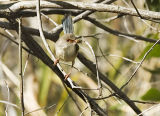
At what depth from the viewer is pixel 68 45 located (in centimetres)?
376

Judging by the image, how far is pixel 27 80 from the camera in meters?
6.48

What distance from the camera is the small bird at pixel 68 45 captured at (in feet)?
11.7

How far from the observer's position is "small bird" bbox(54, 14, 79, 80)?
3569mm

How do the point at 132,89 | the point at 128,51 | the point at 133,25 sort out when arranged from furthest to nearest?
1. the point at 133,25
2. the point at 128,51
3. the point at 132,89

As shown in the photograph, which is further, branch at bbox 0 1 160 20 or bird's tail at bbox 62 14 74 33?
bird's tail at bbox 62 14 74 33

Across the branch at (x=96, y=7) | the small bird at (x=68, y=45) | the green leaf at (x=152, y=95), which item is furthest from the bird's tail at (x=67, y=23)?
the green leaf at (x=152, y=95)

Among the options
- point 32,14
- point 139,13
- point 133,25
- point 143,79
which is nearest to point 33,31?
point 32,14

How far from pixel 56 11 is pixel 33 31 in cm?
40

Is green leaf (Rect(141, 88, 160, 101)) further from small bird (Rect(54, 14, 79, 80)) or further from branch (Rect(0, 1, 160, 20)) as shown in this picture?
small bird (Rect(54, 14, 79, 80))

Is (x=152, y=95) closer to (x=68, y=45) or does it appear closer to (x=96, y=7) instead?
(x=96, y=7)

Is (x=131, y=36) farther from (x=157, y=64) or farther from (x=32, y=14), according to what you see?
(x=157, y=64)

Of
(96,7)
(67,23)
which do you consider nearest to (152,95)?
(96,7)

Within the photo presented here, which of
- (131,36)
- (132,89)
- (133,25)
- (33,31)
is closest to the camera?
(33,31)

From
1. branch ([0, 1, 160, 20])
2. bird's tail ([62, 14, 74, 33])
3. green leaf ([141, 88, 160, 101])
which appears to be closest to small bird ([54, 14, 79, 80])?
bird's tail ([62, 14, 74, 33])
